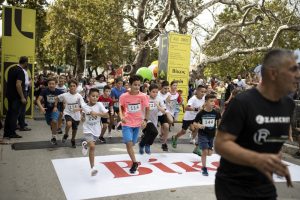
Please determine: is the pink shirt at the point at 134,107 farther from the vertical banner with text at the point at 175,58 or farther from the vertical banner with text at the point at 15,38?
the vertical banner with text at the point at 175,58

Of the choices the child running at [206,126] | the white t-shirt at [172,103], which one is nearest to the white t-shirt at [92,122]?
the child running at [206,126]

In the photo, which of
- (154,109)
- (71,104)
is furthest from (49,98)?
(154,109)

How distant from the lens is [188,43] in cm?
1412

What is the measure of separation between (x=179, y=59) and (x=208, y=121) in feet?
24.5

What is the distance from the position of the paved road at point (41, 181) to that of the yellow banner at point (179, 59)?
6.09 metres

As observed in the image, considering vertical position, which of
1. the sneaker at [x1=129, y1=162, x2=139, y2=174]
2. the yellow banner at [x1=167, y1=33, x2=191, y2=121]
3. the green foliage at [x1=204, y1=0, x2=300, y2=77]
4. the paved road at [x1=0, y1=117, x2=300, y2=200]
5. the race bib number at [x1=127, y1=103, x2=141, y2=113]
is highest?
the green foliage at [x1=204, y1=0, x2=300, y2=77]

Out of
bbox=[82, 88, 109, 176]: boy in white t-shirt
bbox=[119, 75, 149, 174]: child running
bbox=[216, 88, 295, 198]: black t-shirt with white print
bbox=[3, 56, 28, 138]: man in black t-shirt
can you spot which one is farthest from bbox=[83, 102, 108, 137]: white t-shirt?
bbox=[216, 88, 295, 198]: black t-shirt with white print

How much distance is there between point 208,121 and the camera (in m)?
6.74

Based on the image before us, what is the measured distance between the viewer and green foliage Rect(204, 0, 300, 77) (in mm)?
18850

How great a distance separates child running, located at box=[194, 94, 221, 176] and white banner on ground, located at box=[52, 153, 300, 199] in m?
0.46

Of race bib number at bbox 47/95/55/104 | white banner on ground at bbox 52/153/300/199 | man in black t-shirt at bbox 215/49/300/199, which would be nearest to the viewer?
man in black t-shirt at bbox 215/49/300/199

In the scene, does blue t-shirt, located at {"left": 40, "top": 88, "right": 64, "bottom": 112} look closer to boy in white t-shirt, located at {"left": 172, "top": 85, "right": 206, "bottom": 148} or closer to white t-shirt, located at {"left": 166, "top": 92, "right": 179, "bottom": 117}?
white t-shirt, located at {"left": 166, "top": 92, "right": 179, "bottom": 117}

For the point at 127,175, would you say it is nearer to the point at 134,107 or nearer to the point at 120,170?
the point at 120,170

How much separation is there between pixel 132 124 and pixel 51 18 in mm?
28378
